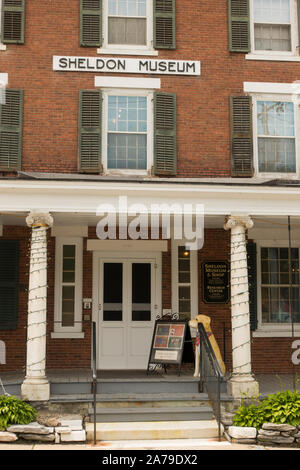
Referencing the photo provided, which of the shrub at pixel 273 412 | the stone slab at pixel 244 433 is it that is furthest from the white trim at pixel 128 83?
the stone slab at pixel 244 433

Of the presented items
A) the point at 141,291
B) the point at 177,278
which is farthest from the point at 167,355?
the point at 177,278

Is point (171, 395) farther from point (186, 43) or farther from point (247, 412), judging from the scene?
point (186, 43)

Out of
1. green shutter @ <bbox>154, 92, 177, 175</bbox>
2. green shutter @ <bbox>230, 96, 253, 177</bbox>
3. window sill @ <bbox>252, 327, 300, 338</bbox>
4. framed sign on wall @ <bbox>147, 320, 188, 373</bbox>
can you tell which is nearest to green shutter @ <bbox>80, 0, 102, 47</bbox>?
green shutter @ <bbox>154, 92, 177, 175</bbox>

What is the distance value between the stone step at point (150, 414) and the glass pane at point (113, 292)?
290cm

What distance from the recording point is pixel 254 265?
12.4m

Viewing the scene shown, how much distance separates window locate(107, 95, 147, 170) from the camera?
11.7 m

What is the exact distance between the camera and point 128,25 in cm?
1209

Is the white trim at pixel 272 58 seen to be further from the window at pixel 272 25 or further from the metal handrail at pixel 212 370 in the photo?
the metal handrail at pixel 212 370

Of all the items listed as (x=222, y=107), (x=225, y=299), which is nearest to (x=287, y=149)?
(x=222, y=107)

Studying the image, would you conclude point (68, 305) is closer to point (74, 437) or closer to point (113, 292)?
point (113, 292)

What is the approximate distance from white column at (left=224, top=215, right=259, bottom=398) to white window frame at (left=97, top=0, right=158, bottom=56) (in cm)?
433

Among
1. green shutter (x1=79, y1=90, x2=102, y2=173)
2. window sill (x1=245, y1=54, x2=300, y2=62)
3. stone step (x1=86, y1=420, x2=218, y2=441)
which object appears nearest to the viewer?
stone step (x1=86, y1=420, x2=218, y2=441)

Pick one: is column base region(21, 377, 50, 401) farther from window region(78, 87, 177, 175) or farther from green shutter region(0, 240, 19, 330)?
window region(78, 87, 177, 175)

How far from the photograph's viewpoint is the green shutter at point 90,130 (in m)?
11.4
